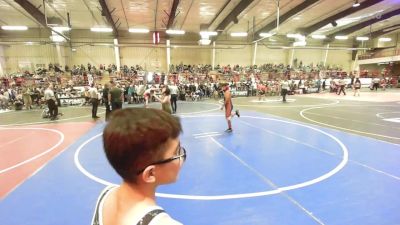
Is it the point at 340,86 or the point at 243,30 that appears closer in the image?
the point at 340,86

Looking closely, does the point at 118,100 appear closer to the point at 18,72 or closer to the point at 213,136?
the point at 213,136

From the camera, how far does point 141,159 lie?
953mm

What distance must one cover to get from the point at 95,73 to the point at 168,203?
2515 centimetres

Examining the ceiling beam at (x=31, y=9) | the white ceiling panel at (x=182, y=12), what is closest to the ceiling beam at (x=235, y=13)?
the white ceiling panel at (x=182, y=12)

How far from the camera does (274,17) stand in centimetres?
2766

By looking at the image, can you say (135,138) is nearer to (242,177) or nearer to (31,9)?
(242,177)

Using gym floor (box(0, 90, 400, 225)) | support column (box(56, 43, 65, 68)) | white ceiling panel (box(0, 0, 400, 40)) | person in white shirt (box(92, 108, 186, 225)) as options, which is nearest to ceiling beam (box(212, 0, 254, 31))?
white ceiling panel (box(0, 0, 400, 40))

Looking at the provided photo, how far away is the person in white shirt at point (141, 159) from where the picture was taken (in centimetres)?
92

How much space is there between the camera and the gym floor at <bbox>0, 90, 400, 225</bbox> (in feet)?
13.7

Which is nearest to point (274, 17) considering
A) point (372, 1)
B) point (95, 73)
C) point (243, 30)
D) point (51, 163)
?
point (243, 30)

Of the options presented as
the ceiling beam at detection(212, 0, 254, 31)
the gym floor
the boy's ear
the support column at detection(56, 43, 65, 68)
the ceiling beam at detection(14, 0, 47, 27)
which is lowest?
the gym floor

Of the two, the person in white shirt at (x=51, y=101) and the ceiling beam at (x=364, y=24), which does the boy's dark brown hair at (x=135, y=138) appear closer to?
the person in white shirt at (x=51, y=101)

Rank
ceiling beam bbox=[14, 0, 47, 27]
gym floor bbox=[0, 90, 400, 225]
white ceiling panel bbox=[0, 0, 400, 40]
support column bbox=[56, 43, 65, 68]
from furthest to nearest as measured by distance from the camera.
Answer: support column bbox=[56, 43, 65, 68]
white ceiling panel bbox=[0, 0, 400, 40]
ceiling beam bbox=[14, 0, 47, 27]
gym floor bbox=[0, 90, 400, 225]

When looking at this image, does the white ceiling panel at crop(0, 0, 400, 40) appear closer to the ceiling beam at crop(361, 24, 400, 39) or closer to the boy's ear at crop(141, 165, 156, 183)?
the ceiling beam at crop(361, 24, 400, 39)
